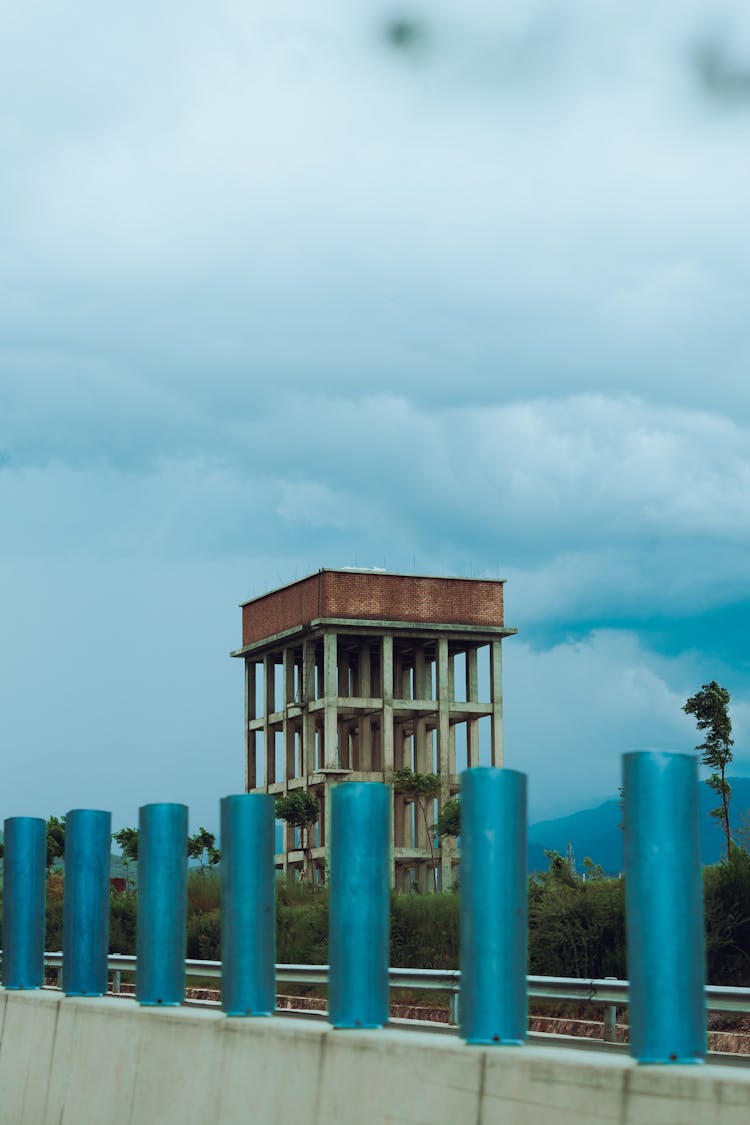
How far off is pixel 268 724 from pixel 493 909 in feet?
358

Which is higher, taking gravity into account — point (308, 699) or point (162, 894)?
point (308, 699)

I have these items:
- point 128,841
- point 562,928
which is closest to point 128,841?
point 128,841

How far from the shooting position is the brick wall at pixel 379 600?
108125 millimetres

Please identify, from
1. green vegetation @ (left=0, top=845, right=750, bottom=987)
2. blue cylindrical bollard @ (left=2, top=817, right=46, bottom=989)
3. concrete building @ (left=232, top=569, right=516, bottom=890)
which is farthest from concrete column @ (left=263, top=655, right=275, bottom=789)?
blue cylindrical bollard @ (left=2, top=817, right=46, bottom=989)

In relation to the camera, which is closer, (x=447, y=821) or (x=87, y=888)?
(x=87, y=888)

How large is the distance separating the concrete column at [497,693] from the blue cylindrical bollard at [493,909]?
4192 inches

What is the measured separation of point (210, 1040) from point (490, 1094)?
9.05ft

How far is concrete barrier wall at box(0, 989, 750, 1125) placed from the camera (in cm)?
689

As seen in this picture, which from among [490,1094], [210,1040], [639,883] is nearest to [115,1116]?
[210,1040]

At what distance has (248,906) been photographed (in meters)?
10.3

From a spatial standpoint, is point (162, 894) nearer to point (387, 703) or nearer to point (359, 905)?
point (359, 905)

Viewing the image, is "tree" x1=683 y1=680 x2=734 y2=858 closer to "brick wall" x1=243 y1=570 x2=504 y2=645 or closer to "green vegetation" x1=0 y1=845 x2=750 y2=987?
"brick wall" x1=243 y1=570 x2=504 y2=645

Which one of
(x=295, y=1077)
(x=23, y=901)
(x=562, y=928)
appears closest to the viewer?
(x=295, y=1077)

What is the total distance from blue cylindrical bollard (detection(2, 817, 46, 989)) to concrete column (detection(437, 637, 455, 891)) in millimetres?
→ 97261
